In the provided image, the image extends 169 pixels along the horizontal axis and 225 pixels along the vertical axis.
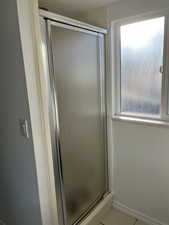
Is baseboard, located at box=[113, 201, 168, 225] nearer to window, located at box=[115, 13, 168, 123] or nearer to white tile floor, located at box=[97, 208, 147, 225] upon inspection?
white tile floor, located at box=[97, 208, 147, 225]

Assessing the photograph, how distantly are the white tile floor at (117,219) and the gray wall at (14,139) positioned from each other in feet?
2.89

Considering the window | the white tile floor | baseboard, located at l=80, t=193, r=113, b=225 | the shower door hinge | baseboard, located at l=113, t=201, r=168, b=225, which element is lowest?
the white tile floor

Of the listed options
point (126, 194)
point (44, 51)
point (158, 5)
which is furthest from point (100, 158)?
point (158, 5)

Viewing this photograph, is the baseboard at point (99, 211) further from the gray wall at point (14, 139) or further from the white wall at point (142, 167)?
the gray wall at point (14, 139)

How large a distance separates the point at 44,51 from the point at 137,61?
Answer: 944 millimetres

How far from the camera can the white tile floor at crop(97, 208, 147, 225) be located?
5.88 feet

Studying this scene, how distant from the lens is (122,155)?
6.04ft

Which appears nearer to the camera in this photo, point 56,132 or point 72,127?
point 56,132

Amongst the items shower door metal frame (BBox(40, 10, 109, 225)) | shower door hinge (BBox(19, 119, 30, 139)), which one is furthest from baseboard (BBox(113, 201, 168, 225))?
shower door hinge (BBox(19, 119, 30, 139))

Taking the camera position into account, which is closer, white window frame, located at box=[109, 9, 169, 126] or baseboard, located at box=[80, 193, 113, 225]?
white window frame, located at box=[109, 9, 169, 126]

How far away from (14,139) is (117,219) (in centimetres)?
141

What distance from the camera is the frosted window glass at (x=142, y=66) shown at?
1518 millimetres

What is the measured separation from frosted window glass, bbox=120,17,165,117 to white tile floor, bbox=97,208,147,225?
3.70ft

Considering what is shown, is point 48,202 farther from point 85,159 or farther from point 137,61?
point 137,61
